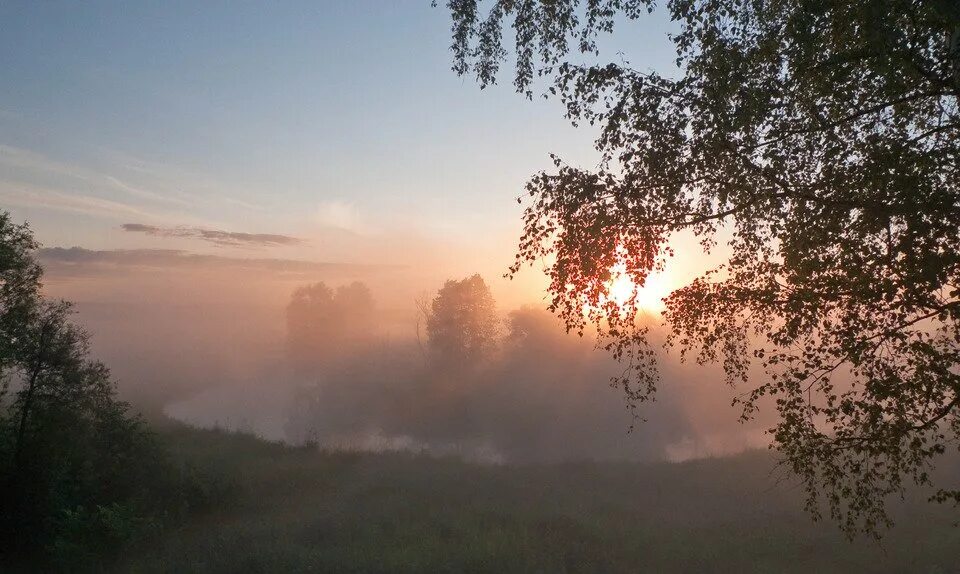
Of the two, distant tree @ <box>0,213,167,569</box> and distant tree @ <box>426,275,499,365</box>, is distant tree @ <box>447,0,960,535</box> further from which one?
distant tree @ <box>426,275,499,365</box>

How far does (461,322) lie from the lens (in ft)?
225

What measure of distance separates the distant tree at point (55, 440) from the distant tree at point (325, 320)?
7909 centimetres

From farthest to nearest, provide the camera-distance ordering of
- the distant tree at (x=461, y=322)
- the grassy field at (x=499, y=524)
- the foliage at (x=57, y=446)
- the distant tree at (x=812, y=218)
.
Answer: the distant tree at (x=461, y=322)
the foliage at (x=57, y=446)
the grassy field at (x=499, y=524)
the distant tree at (x=812, y=218)

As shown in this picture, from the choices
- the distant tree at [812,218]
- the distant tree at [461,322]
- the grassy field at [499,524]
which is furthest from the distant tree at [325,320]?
the distant tree at [812,218]

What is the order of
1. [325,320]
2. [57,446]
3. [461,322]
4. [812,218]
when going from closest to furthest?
1. [812,218]
2. [57,446]
3. [461,322]
4. [325,320]

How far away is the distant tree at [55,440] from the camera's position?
635 inches

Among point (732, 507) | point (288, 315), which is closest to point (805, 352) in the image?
point (732, 507)

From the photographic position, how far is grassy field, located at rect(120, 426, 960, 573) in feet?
48.3

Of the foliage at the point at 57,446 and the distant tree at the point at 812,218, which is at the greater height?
the distant tree at the point at 812,218

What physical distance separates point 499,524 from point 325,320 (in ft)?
291

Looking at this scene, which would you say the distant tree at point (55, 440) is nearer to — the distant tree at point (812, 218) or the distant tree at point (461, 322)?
the distant tree at point (812, 218)

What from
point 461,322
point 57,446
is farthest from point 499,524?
point 461,322

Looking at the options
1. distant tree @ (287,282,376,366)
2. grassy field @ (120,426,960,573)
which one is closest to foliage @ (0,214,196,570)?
grassy field @ (120,426,960,573)

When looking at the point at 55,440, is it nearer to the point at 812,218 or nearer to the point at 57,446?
the point at 57,446
